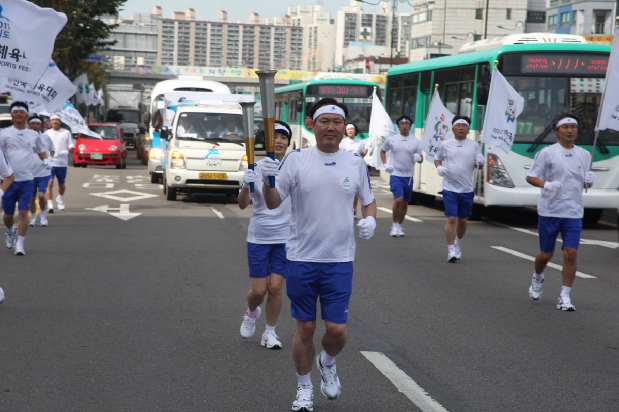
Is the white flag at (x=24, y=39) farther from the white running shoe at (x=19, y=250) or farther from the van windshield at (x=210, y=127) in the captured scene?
the van windshield at (x=210, y=127)

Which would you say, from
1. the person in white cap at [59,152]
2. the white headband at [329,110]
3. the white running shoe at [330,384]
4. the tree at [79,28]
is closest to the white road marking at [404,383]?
the white running shoe at [330,384]

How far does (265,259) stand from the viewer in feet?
22.5

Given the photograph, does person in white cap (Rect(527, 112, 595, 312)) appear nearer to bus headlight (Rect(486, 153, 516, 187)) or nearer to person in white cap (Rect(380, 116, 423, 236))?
person in white cap (Rect(380, 116, 423, 236))

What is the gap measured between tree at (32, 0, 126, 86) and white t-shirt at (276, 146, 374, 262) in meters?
33.8

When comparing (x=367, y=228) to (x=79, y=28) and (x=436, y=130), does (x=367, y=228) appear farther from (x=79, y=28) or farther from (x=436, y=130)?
(x=79, y=28)

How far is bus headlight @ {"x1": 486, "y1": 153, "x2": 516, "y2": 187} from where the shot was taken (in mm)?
16438

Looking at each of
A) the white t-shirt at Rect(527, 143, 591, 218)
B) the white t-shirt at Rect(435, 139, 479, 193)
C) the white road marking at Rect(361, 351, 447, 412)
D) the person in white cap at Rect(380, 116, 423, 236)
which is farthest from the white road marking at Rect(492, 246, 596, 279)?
the white road marking at Rect(361, 351, 447, 412)

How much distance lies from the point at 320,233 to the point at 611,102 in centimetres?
666

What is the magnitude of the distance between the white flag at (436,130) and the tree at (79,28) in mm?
23626

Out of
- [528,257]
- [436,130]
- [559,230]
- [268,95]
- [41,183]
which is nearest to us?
[268,95]

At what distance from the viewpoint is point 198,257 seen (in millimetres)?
11836

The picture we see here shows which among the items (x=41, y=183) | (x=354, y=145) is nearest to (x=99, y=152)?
(x=354, y=145)

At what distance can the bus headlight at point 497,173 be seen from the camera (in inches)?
647

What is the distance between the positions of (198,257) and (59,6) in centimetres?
2852
